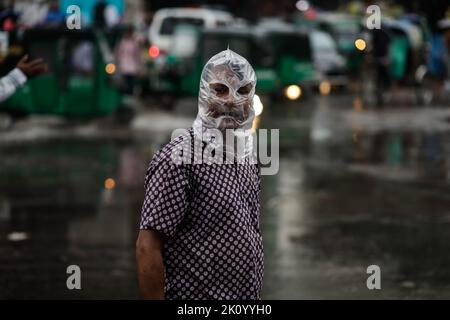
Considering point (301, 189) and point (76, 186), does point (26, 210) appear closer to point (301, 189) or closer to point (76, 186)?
point (76, 186)

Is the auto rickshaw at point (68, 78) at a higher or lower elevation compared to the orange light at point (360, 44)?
lower

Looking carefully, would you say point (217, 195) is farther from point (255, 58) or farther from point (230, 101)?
point (255, 58)

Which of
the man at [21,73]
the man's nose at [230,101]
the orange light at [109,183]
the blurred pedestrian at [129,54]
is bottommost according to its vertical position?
the orange light at [109,183]

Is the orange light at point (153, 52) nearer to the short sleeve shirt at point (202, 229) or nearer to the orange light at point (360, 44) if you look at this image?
the orange light at point (360, 44)

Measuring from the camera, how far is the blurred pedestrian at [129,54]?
23.9m

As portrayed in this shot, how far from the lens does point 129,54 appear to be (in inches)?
956

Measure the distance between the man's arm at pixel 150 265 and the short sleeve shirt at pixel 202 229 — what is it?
42mm

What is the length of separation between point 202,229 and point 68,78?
16.6 m

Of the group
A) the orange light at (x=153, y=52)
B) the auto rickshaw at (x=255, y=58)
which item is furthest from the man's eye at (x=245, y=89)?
the orange light at (x=153, y=52)

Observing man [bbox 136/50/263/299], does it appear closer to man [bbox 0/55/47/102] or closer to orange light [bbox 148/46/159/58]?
man [bbox 0/55/47/102]

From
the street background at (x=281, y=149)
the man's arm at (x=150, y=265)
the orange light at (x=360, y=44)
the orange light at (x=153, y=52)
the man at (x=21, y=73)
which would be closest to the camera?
the man's arm at (x=150, y=265)

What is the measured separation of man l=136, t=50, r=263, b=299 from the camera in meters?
4.24

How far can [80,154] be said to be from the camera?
1669 cm
